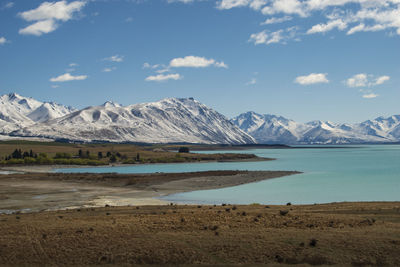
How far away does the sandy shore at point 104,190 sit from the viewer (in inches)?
2342

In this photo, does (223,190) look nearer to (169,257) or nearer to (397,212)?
(397,212)

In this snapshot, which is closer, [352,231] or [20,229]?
[352,231]

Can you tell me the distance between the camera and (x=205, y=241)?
27891mm

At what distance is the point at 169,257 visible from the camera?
84.3ft

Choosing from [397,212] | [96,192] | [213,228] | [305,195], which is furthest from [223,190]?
[213,228]

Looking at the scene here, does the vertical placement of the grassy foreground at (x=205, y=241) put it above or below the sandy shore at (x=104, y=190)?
above

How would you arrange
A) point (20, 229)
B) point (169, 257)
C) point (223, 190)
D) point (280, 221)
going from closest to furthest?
1. point (169, 257)
2. point (20, 229)
3. point (280, 221)
4. point (223, 190)

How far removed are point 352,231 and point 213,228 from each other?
9739 mm

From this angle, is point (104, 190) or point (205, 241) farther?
point (104, 190)

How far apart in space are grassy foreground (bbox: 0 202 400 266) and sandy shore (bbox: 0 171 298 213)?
973 inches

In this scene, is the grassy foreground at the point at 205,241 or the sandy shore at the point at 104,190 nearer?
the grassy foreground at the point at 205,241

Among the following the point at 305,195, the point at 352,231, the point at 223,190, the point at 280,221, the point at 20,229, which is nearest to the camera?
the point at 352,231

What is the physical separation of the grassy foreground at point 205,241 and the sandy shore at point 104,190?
2471 centimetres

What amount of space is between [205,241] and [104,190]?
56.4m
